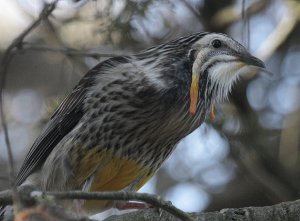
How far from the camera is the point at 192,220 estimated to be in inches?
116

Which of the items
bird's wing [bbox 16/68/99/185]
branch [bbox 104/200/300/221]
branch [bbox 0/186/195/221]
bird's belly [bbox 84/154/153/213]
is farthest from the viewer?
bird's wing [bbox 16/68/99/185]

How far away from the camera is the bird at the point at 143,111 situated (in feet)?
14.7

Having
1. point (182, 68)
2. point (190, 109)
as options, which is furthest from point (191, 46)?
point (190, 109)

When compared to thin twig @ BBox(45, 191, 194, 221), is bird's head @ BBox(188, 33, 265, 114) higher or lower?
higher

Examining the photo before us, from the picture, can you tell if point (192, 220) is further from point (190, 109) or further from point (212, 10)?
point (212, 10)

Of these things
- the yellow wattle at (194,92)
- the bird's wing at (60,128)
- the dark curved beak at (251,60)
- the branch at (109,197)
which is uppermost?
the dark curved beak at (251,60)

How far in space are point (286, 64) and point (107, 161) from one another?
8.09 ft

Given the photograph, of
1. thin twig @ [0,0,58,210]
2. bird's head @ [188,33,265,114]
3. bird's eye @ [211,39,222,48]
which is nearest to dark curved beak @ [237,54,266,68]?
bird's head @ [188,33,265,114]

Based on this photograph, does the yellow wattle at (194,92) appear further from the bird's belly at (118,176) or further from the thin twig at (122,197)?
the thin twig at (122,197)

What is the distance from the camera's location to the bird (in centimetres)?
449

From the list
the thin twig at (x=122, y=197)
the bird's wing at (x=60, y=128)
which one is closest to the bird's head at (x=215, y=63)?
the bird's wing at (x=60, y=128)

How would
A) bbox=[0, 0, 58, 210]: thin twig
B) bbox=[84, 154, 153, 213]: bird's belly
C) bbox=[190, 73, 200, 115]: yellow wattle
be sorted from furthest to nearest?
bbox=[84, 154, 153, 213]: bird's belly, bbox=[190, 73, 200, 115]: yellow wattle, bbox=[0, 0, 58, 210]: thin twig

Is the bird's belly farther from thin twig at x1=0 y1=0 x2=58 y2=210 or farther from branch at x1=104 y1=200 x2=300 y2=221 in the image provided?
thin twig at x1=0 y1=0 x2=58 y2=210

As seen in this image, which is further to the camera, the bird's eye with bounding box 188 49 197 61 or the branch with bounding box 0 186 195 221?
the bird's eye with bounding box 188 49 197 61
